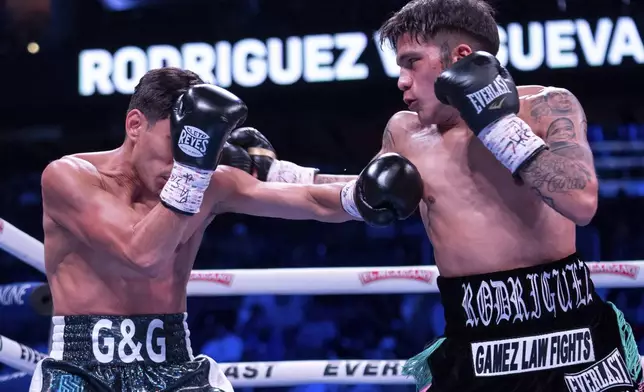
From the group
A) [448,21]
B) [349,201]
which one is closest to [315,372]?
[349,201]

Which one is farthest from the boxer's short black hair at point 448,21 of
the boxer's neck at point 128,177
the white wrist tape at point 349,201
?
the boxer's neck at point 128,177

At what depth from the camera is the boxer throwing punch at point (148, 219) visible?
1910 millimetres

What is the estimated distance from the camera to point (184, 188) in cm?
191

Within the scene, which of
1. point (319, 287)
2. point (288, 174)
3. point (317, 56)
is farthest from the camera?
point (317, 56)

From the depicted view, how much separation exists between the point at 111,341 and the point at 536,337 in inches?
39.4

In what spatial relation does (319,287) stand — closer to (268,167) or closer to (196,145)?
(268,167)

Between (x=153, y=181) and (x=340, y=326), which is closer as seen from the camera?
(x=153, y=181)

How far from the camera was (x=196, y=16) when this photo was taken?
219 inches

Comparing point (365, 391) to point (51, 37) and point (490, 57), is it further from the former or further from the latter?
point (490, 57)

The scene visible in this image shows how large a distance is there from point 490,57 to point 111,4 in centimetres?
451

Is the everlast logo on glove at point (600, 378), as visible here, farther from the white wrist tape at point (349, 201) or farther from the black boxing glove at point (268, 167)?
the black boxing glove at point (268, 167)

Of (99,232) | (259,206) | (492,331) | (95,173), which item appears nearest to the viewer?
(492,331)

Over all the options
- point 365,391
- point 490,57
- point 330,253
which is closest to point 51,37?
point 330,253

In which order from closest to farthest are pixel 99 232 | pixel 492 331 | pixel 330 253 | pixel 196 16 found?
pixel 492 331
pixel 99 232
pixel 196 16
pixel 330 253
